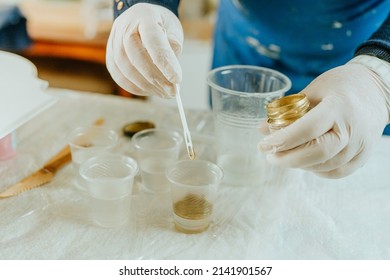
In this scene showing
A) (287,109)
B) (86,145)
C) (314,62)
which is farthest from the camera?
(314,62)

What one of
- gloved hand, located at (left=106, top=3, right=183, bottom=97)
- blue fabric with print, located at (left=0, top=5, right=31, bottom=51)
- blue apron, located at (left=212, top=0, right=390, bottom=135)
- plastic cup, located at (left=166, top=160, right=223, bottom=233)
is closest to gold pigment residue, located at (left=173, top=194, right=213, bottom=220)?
plastic cup, located at (left=166, top=160, right=223, bottom=233)

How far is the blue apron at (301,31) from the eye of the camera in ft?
3.83

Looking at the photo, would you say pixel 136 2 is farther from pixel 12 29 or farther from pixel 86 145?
pixel 12 29

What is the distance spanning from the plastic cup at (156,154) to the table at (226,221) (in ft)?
0.08

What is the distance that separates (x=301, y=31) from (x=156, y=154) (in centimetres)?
53

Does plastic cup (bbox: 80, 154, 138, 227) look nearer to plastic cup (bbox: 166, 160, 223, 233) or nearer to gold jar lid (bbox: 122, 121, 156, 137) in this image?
plastic cup (bbox: 166, 160, 223, 233)

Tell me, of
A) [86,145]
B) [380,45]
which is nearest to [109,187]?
[86,145]

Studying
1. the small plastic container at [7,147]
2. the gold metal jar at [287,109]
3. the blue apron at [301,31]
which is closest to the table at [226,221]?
the small plastic container at [7,147]

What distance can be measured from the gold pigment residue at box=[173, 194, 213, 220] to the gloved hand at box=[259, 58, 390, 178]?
13 cm

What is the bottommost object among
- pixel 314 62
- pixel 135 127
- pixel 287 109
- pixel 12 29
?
pixel 12 29

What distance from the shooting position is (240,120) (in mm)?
908

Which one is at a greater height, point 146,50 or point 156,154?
point 146,50

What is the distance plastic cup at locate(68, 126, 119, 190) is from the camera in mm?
924

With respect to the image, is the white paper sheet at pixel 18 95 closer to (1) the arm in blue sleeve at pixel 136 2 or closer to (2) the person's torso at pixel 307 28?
(1) the arm in blue sleeve at pixel 136 2
